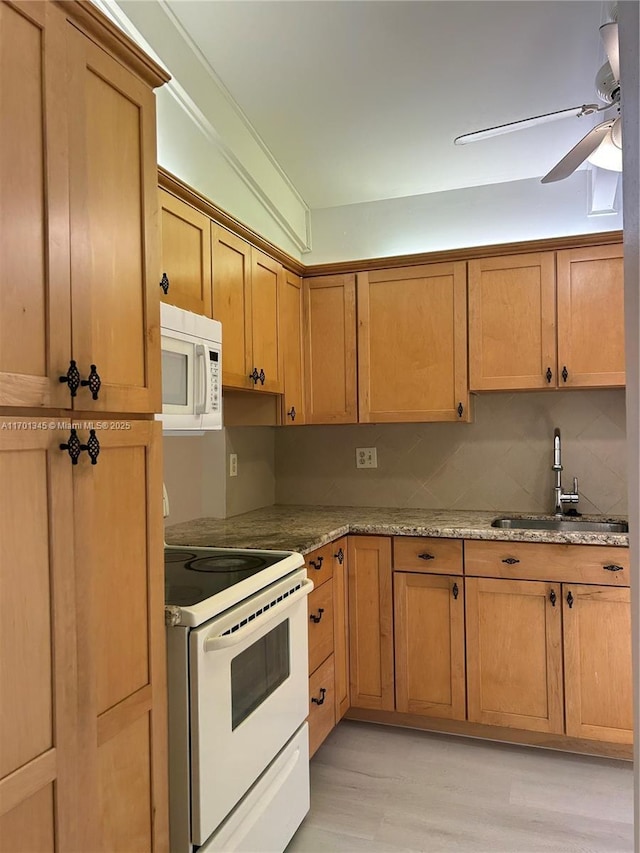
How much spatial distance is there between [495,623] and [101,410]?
78.6 inches

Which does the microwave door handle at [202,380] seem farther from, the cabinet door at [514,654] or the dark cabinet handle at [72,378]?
the cabinet door at [514,654]

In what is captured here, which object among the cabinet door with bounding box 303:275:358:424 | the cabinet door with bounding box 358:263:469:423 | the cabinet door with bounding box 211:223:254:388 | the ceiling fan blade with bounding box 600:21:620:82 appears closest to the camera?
the ceiling fan blade with bounding box 600:21:620:82

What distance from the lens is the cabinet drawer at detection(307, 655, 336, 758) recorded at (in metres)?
2.32

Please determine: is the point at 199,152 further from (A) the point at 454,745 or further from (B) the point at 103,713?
(A) the point at 454,745

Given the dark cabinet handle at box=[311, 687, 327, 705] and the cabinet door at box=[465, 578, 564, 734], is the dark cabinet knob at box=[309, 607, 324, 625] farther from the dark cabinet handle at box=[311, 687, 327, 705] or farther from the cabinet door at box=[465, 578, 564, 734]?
the cabinet door at box=[465, 578, 564, 734]

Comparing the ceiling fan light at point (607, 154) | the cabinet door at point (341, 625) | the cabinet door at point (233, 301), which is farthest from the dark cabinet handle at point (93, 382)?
the ceiling fan light at point (607, 154)

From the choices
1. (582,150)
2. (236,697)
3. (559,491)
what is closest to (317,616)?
(236,697)

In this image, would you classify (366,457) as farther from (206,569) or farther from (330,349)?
(206,569)

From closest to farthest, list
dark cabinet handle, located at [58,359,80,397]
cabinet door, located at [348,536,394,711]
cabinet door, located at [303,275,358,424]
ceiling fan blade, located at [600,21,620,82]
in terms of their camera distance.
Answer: dark cabinet handle, located at [58,359,80,397] → ceiling fan blade, located at [600,21,620,82] → cabinet door, located at [348,536,394,711] → cabinet door, located at [303,275,358,424]

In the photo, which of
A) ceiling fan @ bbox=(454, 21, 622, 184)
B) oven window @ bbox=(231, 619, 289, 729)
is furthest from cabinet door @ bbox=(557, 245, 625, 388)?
oven window @ bbox=(231, 619, 289, 729)

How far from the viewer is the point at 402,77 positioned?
2.32m

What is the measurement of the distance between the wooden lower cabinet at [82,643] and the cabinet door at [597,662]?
1728 mm

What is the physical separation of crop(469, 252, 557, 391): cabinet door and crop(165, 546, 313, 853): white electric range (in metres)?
1.40

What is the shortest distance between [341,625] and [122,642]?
1563mm
